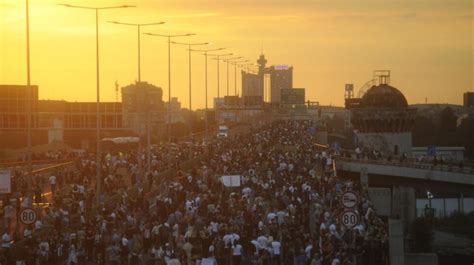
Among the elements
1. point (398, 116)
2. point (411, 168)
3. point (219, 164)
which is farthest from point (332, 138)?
point (219, 164)

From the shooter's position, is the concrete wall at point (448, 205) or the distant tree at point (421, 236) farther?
the concrete wall at point (448, 205)

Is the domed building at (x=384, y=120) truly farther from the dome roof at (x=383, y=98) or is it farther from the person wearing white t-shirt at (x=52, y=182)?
the person wearing white t-shirt at (x=52, y=182)

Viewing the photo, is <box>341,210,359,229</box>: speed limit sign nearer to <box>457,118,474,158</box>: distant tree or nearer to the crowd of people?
the crowd of people

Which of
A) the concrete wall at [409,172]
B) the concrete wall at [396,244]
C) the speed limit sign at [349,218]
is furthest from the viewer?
the concrete wall at [409,172]

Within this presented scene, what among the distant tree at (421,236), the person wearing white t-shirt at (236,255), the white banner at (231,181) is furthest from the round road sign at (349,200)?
the distant tree at (421,236)

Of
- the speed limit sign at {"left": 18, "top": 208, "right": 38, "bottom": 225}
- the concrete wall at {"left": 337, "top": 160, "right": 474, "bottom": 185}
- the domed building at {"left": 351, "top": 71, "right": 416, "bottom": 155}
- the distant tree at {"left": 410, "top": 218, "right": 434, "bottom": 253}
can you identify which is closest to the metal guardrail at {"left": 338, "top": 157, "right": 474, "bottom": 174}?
the concrete wall at {"left": 337, "top": 160, "right": 474, "bottom": 185}

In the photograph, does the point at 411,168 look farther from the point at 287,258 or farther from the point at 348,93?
the point at 348,93

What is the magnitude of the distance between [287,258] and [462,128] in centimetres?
14860

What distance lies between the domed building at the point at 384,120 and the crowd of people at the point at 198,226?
2929 inches

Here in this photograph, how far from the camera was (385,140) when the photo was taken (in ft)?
405

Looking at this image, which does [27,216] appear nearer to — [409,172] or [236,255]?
[236,255]

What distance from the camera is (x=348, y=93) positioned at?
177125 millimetres

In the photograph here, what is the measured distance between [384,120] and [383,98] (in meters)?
4.59

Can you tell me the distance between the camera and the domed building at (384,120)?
392ft
